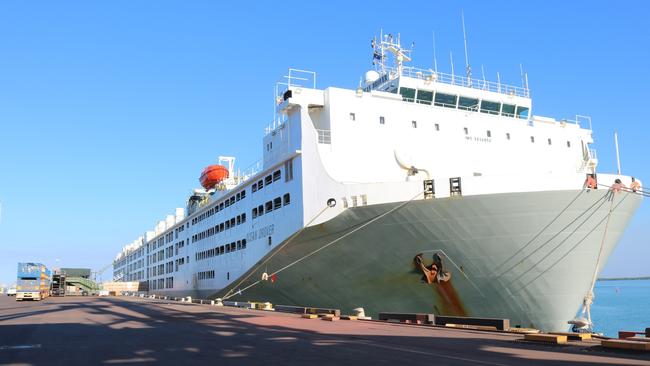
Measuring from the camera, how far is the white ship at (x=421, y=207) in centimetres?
1681

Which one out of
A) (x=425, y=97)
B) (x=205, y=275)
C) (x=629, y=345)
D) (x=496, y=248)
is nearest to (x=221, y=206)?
(x=205, y=275)

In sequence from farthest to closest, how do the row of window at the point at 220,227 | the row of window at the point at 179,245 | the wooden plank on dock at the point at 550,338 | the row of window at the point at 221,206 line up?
the row of window at the point at 179,245, the row of window at the point at 221,206, the row of window at the point at 220,227, the wooden plank on dock at the point at 550,338

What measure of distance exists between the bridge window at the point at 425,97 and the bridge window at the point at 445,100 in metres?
0.43

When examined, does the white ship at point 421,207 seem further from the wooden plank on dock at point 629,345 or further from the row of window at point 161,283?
the row of window at point 161,283

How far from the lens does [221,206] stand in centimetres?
3484

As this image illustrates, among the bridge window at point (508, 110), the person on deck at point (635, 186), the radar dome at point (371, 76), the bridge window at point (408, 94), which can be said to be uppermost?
the radar dome at point (371, 76)

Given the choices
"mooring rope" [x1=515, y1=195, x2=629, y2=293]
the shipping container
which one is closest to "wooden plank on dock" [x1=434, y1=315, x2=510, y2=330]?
"mooring rope" [x1=515, y1=195, x2=629, y2=293]

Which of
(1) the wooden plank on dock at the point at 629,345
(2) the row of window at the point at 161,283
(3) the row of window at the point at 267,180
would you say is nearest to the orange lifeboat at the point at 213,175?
(2) the row of window at the point at 161,283

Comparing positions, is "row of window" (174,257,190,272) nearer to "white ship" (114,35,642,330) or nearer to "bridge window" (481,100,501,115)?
"white ship" (114,35,642,330)

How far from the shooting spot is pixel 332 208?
776 inches

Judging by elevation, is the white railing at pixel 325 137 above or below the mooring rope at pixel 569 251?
above

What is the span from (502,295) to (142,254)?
208 feet

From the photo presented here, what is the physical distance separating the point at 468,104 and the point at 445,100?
1.44m

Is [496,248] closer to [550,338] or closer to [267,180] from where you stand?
[550,338]
